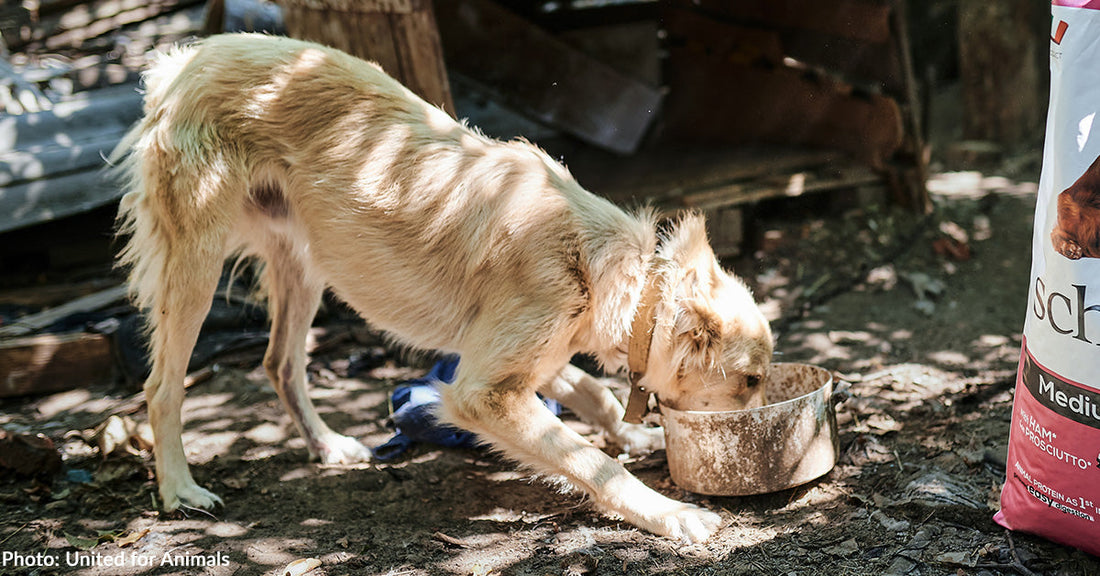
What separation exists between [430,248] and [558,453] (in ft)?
3.33

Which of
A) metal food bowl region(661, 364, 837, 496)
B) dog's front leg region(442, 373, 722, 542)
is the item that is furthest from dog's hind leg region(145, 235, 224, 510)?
metal food bowl region(661, 364, 837, 496)

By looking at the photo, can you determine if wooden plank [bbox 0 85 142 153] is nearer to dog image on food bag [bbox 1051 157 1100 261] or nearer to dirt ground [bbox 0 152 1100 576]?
dirt ground [bbox 0 152 1100 576]

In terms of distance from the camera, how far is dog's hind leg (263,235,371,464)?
156 inches

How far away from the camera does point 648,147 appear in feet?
24.0

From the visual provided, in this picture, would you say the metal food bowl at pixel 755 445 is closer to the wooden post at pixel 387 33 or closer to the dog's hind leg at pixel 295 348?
the dog's hind leg at pixel 295 348

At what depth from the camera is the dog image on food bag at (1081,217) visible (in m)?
2.30

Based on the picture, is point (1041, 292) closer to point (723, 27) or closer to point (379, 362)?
point (379, 362)

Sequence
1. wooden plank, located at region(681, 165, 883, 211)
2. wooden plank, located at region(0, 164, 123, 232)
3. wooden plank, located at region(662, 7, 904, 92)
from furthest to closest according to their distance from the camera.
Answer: wooden plank, located at region(662, 7, 904, 92) → wooden plank, located at region(681, 165, 883, 211) → wooden plank, located at region(0, 164, 123, 232)

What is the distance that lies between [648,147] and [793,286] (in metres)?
2.21

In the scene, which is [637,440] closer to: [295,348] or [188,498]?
[295,348]

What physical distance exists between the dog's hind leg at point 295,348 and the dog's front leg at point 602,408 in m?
1.01

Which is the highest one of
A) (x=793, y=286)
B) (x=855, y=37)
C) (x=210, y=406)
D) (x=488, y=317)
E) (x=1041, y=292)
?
(x=855, y=37)

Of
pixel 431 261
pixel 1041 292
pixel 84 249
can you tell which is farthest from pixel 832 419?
pixel 84 249

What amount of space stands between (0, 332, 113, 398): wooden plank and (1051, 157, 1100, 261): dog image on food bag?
4742mm
